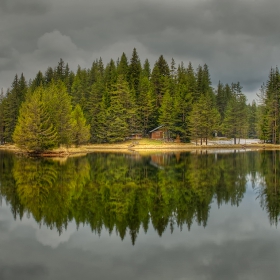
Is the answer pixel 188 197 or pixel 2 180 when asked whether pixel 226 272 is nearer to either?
pixel 188 197

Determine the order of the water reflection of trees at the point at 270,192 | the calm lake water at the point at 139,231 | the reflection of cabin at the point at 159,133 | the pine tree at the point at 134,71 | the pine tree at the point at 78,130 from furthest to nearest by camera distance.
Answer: the pine tree at the point at 134,71, the reflection of cabin at the point at 159,133, the pine tree at the point at 78,130, the water reflection of trees at the point at 270,192, the calm lake water at the point at 139,231

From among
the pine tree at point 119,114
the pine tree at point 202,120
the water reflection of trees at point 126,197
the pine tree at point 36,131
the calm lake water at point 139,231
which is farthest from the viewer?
the pine tree at point 119,114

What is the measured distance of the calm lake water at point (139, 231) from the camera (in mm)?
10398

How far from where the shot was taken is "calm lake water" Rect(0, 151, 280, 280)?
10.4 m

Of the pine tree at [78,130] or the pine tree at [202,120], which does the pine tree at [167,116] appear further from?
the pine tree at [78,130]

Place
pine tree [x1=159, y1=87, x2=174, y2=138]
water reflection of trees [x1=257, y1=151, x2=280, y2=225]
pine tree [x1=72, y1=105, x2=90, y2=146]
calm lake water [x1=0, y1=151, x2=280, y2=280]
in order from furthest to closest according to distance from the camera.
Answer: pine tree [x1=159, y1=87, x2=174, y2=138]
pine tree [x1=72, y1=105, x2=90, y2=146]
water reflection of trees [x1=257, y1=151, x2=280, y2=225]
calm lake water [x1=0, y1=151, x2=280, y2=280]

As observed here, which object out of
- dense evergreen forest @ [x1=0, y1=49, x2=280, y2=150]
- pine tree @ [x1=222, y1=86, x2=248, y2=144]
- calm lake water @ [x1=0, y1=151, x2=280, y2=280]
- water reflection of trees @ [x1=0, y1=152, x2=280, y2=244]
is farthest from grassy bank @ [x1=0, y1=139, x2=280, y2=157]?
calm lake water @ [x1=0, y1=151, x2=280, y2=280]

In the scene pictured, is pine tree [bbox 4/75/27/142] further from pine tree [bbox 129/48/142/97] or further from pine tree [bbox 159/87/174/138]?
pine tree [bbox 159/87/174/138]

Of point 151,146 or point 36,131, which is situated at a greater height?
point 36,131

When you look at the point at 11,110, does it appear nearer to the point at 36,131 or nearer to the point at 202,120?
the point at 36,131

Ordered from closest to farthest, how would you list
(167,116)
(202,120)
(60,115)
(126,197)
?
(126,197)
(60,115)
(202,120)
(167,116)

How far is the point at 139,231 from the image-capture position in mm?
13891

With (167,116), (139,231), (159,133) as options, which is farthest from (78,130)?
(139,231)

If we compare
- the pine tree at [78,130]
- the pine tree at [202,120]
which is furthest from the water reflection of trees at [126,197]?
the pine tree at [202,120]
